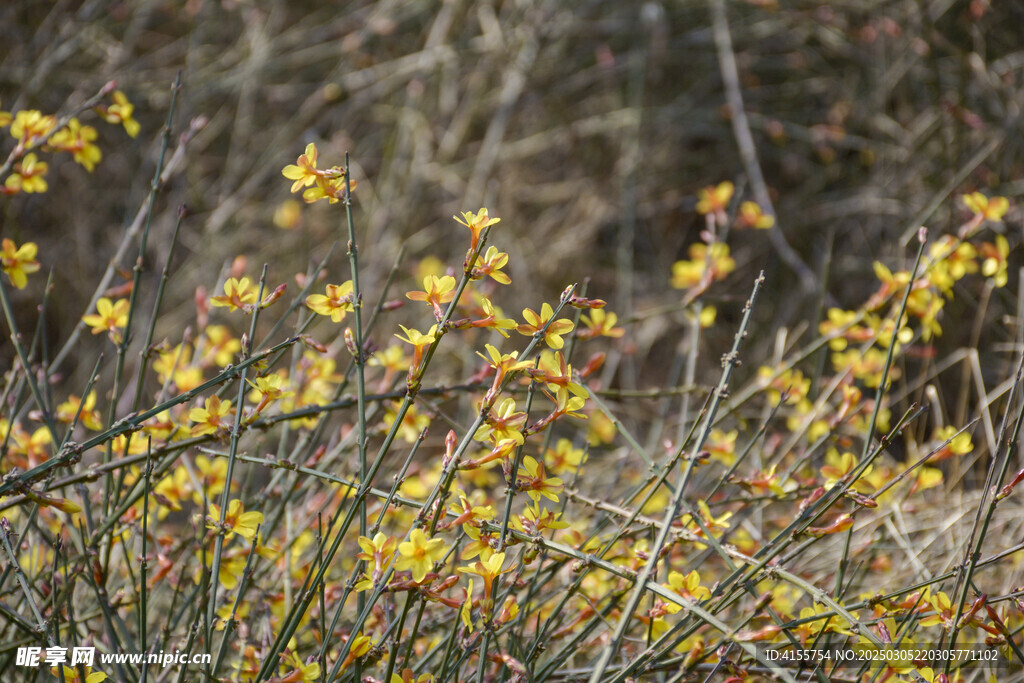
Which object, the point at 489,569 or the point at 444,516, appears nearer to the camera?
the point at 489,569

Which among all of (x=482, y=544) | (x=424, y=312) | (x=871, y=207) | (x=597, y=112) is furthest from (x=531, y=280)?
(x=482, y=544)

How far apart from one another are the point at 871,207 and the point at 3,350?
449 cm

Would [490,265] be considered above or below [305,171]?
below

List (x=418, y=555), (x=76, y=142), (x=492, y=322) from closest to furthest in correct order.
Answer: (x=418, y=555), (x=492, y=322), (x=76, y=142)

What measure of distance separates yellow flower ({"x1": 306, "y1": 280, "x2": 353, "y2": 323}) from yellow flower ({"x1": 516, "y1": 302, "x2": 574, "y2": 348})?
314 mm

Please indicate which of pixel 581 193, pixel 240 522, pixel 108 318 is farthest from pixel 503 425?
pixel 581 193

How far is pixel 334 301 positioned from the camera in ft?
4.02

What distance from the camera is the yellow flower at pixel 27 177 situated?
1.53 metres

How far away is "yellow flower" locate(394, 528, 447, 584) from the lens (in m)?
1.01

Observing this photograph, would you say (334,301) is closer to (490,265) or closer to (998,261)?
(490,265)

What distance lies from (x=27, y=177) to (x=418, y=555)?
124 cm

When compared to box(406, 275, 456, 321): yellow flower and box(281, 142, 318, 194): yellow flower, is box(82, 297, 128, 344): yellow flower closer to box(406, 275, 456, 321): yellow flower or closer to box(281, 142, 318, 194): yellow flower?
box(281, 142, 318, 194): yellow flower

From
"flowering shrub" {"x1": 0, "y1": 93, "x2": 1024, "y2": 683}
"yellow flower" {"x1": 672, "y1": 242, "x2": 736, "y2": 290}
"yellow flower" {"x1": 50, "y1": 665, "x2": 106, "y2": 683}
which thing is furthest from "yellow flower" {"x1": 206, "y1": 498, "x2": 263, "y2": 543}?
"yellow flower" {"x1": 672, "y1": 242, "x2": 736, "y2": 290}

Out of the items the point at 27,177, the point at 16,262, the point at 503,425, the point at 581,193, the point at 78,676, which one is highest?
the point at 27,177
